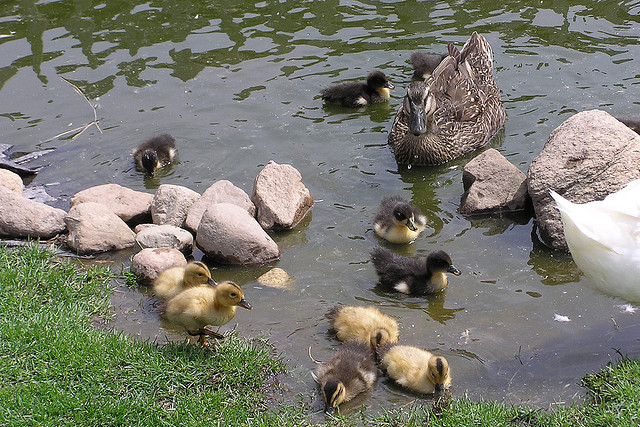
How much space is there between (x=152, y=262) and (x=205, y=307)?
1.32 metres

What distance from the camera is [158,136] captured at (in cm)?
855

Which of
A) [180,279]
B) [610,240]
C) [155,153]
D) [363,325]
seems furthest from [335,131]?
[610,240]

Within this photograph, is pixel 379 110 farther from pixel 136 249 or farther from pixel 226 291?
pixel 226 291

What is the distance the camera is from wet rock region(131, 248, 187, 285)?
246 inches

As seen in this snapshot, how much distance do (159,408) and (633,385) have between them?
114 inches

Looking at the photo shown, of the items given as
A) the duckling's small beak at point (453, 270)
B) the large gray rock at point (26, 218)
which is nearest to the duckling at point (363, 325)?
the duckling's small beak at point (453, 270)

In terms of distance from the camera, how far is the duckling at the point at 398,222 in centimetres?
670

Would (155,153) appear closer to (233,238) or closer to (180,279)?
(233,238)

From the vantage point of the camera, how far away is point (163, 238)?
670 centimetres

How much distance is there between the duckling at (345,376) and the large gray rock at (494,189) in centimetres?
257

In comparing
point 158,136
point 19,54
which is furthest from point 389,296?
point 19,54

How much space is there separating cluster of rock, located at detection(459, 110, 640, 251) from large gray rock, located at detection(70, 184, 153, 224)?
3.16 metres

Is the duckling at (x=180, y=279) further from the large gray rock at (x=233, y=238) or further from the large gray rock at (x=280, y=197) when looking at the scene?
the large gray rock at (x=280, y=197)

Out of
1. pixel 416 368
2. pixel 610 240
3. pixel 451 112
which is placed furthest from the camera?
pixel 451 112
